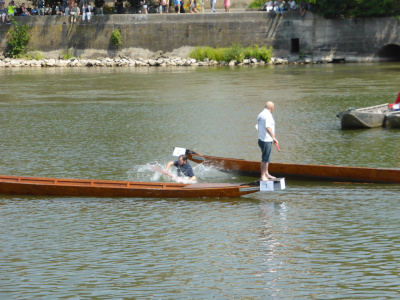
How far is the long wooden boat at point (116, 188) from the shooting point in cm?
1556

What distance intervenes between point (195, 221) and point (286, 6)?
139 ft

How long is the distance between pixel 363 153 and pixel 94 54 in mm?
39887

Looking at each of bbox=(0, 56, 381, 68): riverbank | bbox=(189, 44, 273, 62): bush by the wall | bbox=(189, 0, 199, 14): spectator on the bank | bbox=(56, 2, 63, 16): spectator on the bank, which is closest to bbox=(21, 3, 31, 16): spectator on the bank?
bbox=(56, 2, 63, 16): spectator on the bank

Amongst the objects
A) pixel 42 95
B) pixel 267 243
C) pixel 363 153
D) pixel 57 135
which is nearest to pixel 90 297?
pixel 267 243

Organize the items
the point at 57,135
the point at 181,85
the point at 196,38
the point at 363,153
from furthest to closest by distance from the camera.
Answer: the point at 196,38 < the point at 181,85 < the point at 57,135 < the point at 363,153

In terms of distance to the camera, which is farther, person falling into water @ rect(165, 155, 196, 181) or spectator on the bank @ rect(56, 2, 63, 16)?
spectator on the bank @ rect(56, 2, 63, 16)

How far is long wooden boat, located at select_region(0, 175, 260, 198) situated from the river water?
18cm

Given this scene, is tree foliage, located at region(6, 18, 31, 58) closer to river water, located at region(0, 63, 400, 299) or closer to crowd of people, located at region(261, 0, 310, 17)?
crowd of people, located at region(261, 0, 310, 17)

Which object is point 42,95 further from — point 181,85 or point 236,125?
point 236,125

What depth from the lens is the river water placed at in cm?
1072

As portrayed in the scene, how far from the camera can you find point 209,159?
1855 cm

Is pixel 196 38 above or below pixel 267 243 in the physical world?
above

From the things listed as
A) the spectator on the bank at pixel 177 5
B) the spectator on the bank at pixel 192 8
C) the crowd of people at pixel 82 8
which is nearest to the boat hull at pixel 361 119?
the crowd of people at pixel 82 8

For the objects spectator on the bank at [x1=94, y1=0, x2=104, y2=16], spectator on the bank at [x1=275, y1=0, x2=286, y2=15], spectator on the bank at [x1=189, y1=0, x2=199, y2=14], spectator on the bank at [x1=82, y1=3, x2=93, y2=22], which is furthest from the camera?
spectator on the bank at [x1=189, y1=0, x2=199, y2=14]
